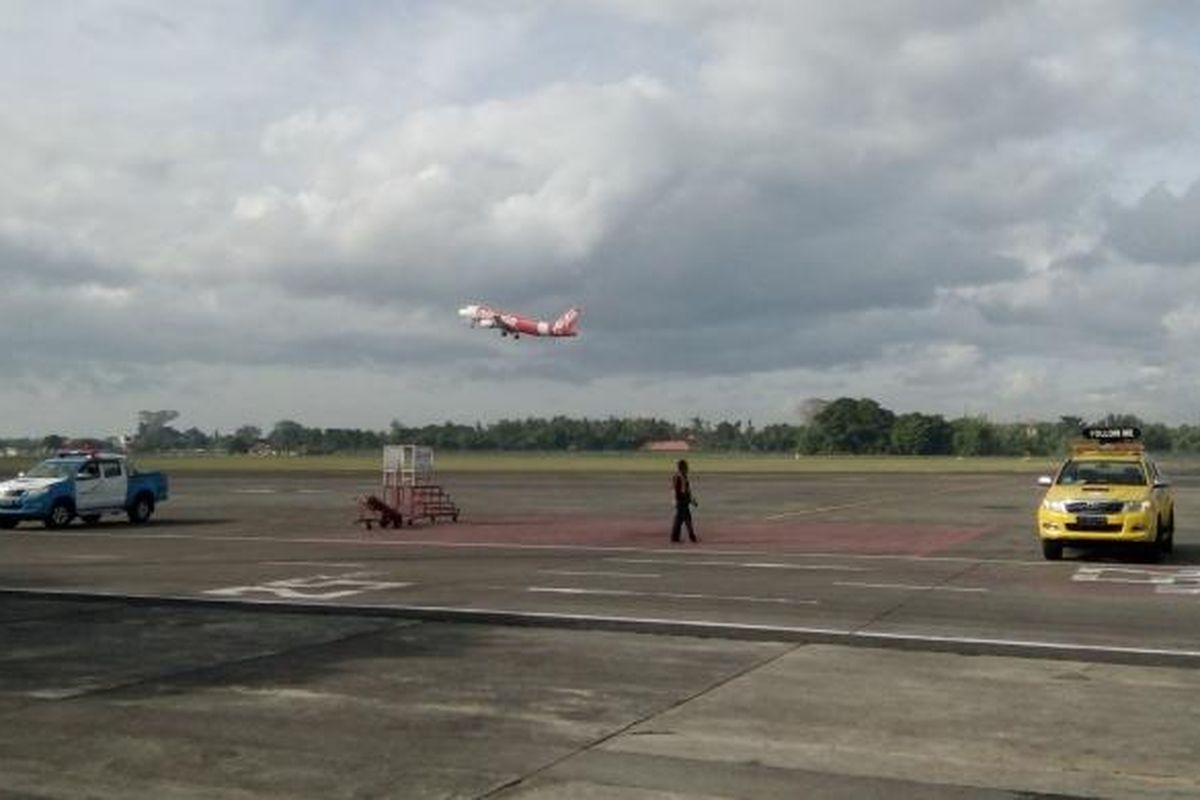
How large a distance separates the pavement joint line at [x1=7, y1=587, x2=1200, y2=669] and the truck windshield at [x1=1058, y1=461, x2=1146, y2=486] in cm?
1059

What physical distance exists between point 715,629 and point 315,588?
6.11m

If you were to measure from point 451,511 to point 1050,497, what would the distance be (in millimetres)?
16323

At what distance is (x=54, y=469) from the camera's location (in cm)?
3156

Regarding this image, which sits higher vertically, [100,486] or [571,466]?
[100,486]

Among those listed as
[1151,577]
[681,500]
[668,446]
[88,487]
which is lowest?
[1151,577]

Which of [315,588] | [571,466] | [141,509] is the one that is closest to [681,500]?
[315,588]

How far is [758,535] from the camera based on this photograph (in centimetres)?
2750

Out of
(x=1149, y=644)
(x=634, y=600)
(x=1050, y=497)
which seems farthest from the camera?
(x=1050, y=497)

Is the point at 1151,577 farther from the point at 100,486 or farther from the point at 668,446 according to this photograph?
the point at 668,446

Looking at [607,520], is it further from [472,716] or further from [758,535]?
[472,716]

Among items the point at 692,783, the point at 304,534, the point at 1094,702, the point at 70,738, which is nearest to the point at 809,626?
the point at 1094,702

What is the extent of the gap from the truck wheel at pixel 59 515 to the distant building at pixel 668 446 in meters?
142

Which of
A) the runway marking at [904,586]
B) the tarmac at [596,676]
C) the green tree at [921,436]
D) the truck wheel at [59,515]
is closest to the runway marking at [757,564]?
the tarmac at [596,676]

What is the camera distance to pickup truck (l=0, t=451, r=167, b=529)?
30.2 m
